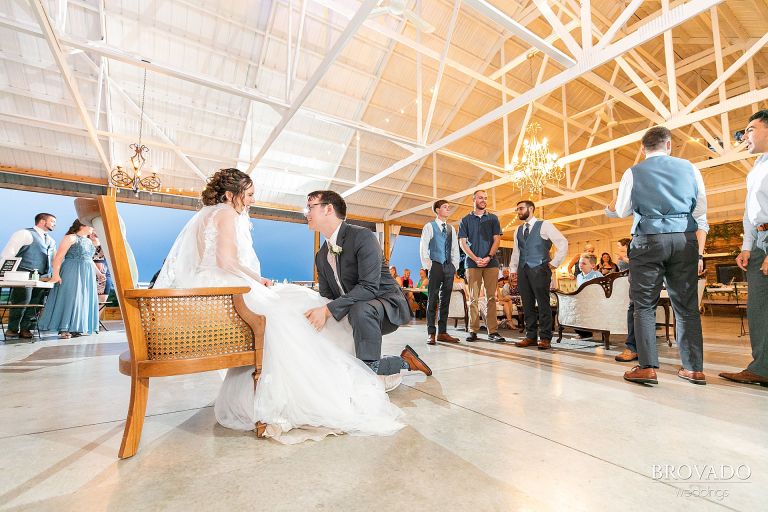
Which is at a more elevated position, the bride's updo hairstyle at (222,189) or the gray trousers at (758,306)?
the bride's updo hairstyle at (222,189)

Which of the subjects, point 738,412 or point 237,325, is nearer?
point 237,325

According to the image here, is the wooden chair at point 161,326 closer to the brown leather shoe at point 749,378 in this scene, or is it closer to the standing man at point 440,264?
the standing man at point 440,264

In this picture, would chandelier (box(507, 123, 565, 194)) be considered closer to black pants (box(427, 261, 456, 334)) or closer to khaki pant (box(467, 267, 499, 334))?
khaki pant (box(467, 267, 499, 334))

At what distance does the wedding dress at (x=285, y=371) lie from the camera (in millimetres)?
1354

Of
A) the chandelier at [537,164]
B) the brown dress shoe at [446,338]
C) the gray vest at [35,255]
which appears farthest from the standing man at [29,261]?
the chandelier at [537,164]

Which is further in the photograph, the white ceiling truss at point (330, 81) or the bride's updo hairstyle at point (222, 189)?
the white ceiling truss at point (330, 81)

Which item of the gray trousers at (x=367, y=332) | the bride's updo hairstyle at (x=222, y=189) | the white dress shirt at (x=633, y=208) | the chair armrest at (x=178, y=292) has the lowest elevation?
the gray trousers at (x=367, y=332)

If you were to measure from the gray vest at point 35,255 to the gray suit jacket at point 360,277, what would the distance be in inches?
178

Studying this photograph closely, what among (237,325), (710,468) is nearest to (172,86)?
(237,325)

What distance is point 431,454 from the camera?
3.84 feet

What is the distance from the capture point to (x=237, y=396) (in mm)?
1462

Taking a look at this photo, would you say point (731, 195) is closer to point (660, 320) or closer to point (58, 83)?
point (660, 320)

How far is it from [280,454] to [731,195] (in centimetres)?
1827

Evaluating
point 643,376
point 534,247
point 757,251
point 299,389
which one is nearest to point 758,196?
point 757,251
